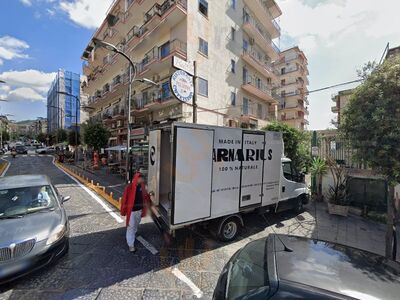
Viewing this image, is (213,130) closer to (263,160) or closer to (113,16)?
(263,160)

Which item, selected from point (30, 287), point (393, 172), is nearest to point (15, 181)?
point (30, 287)

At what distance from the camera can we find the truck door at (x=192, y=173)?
4.32 m

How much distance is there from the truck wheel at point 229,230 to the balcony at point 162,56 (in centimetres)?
1313

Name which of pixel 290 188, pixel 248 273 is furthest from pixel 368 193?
pixel 248 273

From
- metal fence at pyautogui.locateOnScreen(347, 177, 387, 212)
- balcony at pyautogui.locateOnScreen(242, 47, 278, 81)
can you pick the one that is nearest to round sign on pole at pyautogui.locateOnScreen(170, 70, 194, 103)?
metal fence at pyautogui.locateOnScreen(347, 177, 387, 212)

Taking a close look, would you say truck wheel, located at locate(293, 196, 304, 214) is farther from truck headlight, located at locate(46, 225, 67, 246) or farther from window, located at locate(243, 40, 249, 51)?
window, located at locate(243, 40, 249, 51)

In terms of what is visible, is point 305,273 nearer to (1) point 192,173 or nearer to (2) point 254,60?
(1) point 192,173

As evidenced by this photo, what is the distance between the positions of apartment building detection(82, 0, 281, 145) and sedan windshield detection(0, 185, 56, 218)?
10.2 metres

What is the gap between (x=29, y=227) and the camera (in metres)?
3.63

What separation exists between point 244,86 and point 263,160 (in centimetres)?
1770

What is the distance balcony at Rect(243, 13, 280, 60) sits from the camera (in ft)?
73.7

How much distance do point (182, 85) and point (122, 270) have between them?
277 inches

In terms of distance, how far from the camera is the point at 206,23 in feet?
59.3

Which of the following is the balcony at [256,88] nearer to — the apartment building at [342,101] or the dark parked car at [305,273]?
the apartment building at [342,101]
